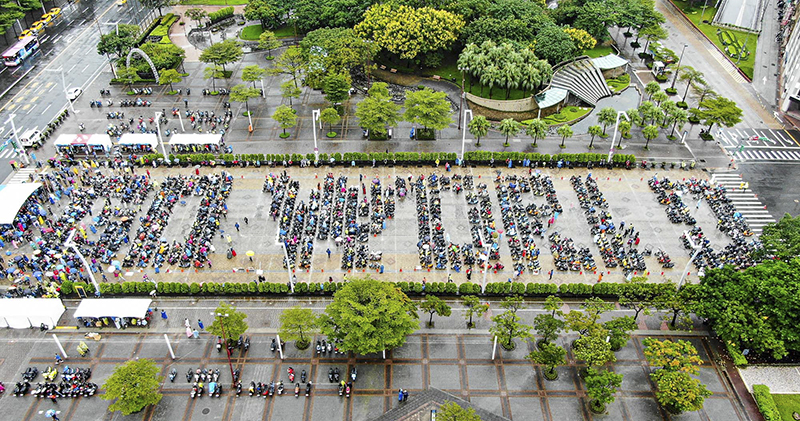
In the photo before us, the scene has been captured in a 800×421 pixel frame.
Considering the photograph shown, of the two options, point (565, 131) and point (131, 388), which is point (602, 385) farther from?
point (565, 131)

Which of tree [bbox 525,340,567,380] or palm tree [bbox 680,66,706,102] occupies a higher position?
palm tree [bbox 680,66,706,102]

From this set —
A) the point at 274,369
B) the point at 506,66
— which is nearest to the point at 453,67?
the point at 506,66

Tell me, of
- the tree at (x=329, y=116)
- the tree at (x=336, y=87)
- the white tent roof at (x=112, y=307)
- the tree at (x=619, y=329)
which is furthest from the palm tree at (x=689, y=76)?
the white tent roof at (x=112, y=307)

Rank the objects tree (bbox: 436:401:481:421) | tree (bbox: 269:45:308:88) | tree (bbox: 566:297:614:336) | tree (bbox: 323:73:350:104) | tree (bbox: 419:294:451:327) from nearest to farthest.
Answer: tree (bbox: 436:401:481:421), tree (bbox: 566:297:614:336), tree (bbox: 419:294:451:327), tree (bbox: 323:73:350:104), tree (bbox: 269:45:308:88)

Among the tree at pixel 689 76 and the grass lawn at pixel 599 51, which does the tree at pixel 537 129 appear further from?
the grass lawn at pixel 599 51

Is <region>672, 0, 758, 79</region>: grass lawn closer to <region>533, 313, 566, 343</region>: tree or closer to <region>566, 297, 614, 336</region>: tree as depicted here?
<region>566, 297, 614, 336</region>: tree

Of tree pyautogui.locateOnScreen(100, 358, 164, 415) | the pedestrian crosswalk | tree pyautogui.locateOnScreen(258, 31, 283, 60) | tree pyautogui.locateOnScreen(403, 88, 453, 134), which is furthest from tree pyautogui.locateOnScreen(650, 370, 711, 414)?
tree pyautogui.locateOnScreen(258, 31, 283, 60)
